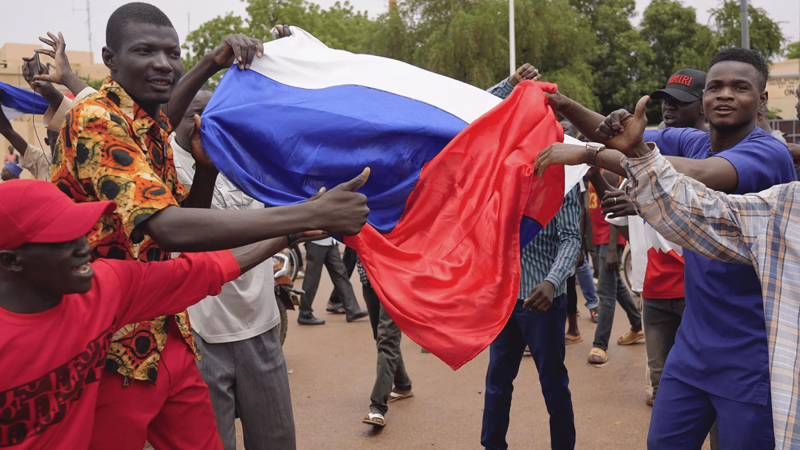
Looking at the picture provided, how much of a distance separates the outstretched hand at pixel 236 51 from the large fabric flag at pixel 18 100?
7.98ft

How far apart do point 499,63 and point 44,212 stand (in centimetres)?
2609

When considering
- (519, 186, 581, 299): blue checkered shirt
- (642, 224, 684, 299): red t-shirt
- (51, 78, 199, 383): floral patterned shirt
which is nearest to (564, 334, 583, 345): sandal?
(642, 224, 684, 299): red t-shirt

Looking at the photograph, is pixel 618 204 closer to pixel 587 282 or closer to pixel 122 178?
pixel 122 178

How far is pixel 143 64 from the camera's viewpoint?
305 centimetres

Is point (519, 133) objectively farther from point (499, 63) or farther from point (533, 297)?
point (499, 63)

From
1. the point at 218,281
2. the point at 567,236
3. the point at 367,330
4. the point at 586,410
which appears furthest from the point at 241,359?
the point at 367,330

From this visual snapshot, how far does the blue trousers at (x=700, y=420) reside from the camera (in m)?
3.22

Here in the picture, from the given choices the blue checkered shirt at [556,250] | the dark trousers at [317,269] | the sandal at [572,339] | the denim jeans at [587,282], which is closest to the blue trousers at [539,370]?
the blue checkered shirt at [556,250]

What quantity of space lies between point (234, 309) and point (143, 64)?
1.56 metres

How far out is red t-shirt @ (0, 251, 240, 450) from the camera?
244 cm

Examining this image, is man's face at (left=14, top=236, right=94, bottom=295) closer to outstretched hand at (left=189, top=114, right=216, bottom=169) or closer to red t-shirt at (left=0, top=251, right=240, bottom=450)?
red t-shirt at (left=0, top=251, right=240, bottom=450)

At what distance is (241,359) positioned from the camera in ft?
13.5

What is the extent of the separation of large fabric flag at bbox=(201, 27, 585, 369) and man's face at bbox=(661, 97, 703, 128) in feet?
5.50

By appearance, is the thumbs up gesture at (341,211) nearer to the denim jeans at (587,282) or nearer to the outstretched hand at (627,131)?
the outstretched hand at (627,131)
